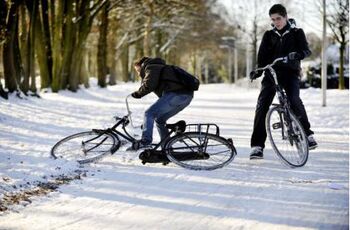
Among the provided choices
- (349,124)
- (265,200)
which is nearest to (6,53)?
(349,124)

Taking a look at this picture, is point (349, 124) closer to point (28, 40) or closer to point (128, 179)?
point (128, 179)

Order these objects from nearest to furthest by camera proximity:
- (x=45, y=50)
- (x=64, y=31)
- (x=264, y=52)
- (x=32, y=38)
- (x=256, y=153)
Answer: (x=256, y=153)
(x=264, y=52)
(x=32, y=38)
(x=45, y=50)
(x=64, y=31)

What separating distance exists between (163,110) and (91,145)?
1172mm

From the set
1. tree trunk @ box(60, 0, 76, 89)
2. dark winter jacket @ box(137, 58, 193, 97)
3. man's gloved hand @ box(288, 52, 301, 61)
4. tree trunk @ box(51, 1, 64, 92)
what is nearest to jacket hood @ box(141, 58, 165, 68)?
dark winter jacket @ box(137, 58, 193, 97)

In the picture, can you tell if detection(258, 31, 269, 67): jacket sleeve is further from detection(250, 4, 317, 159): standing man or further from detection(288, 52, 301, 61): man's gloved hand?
detection(288, 52, 301, 61): man's gloved hand

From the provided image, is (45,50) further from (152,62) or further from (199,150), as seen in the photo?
(199,150)

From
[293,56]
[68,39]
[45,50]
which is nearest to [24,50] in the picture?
[45,50]

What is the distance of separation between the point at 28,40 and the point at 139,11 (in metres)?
20.4

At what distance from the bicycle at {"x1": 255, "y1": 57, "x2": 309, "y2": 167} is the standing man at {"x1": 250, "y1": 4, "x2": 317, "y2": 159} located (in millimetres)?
195

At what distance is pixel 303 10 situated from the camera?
106 feet

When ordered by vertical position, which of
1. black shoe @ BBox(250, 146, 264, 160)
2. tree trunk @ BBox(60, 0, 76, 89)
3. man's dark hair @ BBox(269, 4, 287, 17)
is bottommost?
black shoe @ BBox(250, 146, 264, 160)

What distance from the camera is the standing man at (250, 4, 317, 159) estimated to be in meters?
7.53

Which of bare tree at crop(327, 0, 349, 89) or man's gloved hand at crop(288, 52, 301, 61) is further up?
bare tree at crop(327, 0, 349, 89)

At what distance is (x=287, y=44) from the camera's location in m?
7.63
